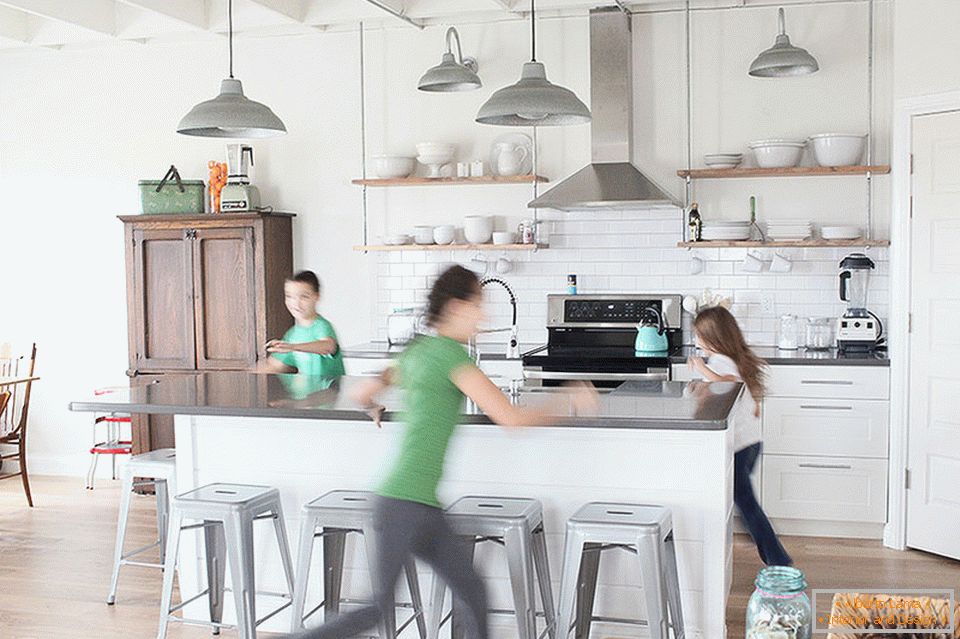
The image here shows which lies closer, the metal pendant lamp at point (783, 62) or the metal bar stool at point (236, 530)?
the metal bar stool at point (236, 530)

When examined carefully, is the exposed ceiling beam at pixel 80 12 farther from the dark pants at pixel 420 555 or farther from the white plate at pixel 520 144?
the dark pants at pixel 420 555

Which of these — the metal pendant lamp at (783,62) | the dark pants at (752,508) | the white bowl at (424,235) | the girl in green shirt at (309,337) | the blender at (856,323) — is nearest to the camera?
the dark pants at (752,508)

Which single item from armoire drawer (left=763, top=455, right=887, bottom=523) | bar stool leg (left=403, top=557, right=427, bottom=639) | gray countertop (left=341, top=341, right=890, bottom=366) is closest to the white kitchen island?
bar stool leg (left=403, top=557, right=427, bottom=639)

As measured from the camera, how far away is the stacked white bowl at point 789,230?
20.6ft

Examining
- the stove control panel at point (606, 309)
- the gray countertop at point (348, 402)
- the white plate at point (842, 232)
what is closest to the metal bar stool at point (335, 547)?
the gray countertop at point (348, 402)

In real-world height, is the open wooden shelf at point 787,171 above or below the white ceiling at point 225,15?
below

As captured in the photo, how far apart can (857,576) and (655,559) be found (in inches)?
78.1

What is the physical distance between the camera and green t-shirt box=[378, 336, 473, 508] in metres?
3.30

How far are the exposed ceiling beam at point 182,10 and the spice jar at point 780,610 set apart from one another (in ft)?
16.4

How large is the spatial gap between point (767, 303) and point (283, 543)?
3407mm

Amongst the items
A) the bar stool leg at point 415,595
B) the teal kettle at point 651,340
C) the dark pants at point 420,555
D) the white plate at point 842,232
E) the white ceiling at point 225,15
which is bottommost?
the bar stool leg at point 415,595

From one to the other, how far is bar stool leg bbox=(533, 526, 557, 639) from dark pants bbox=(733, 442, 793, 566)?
1.07 metres

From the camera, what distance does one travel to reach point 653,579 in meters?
3.63

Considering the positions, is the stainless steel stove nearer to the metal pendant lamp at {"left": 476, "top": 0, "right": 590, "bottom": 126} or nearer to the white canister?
the white canister
